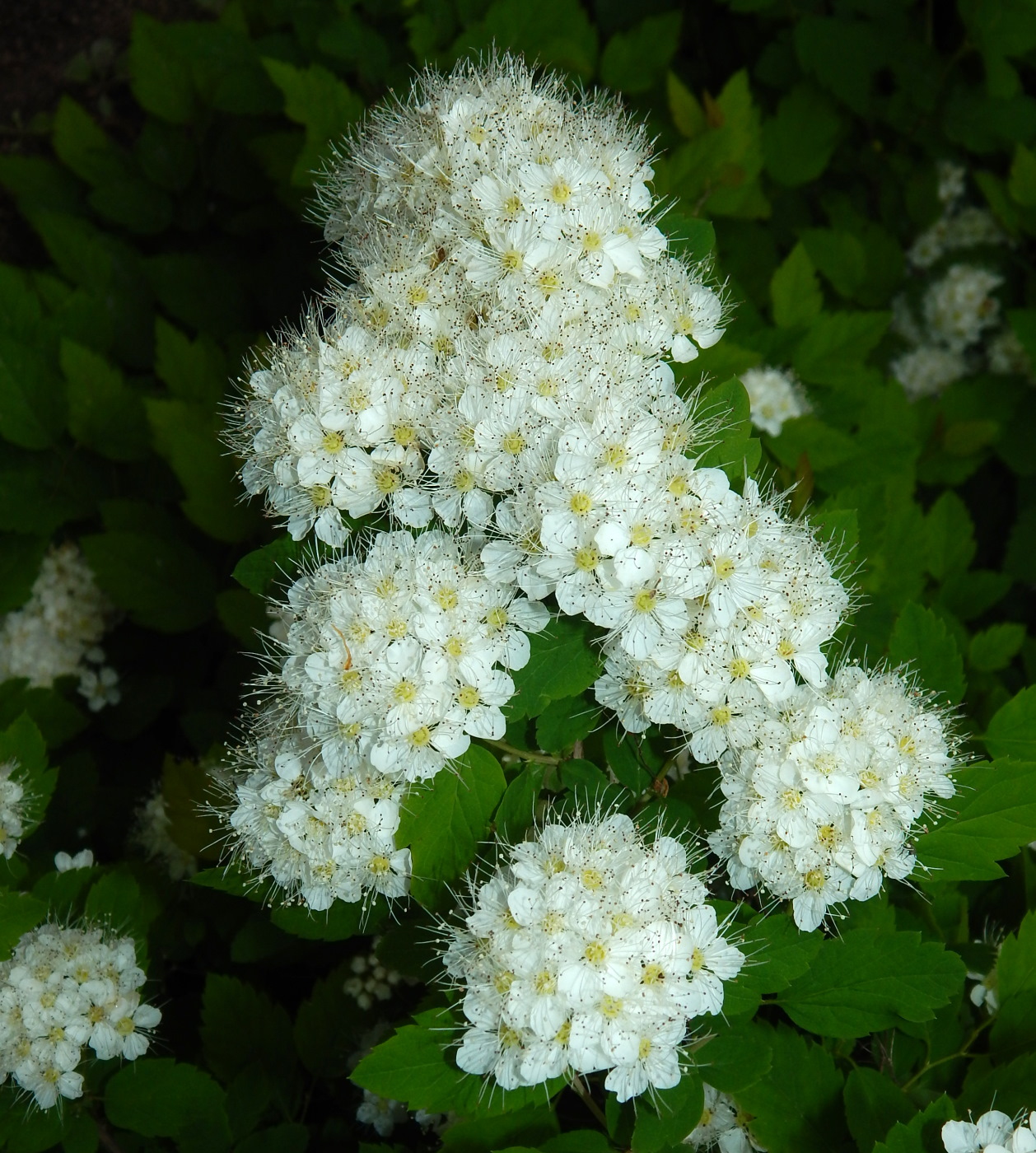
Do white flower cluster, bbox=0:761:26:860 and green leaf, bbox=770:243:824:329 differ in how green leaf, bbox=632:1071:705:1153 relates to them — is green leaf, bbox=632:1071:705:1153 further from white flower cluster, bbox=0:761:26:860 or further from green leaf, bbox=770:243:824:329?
green leaf, bbox=770:243:824:329

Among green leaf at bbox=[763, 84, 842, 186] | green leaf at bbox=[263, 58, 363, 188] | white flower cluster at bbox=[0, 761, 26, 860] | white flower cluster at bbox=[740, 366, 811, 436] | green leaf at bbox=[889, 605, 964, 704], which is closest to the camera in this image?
green leaf at bbox=[889, 605, 964, 704]

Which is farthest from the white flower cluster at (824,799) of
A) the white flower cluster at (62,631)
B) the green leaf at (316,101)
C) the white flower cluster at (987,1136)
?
the white flower cluster at (62,631)

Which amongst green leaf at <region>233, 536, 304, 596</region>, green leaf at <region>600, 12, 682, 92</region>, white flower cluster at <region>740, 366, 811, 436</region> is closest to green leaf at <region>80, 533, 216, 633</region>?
green leaf at <region>233, 536, 304, 596</region>

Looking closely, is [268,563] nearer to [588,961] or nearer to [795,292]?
[588,961]

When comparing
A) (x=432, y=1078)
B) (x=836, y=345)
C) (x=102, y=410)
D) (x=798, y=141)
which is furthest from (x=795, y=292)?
(x=432, y=1078)

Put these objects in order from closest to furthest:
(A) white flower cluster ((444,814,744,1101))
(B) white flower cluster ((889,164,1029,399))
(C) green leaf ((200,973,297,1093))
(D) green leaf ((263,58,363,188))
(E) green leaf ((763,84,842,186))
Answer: (A) white flower cluster ((444,814,744,1101)) → (C) green leaf ((200,973,297,1093)) → (D) green leaf ((263,58,363,188)) → (E) green leaf ((763,84,842,186)) → (B) white flower cluster ((889,164,1029,399))

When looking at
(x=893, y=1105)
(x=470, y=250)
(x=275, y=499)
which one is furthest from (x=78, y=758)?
(x=893, y=1105)

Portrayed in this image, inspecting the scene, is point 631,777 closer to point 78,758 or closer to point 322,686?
point 322,686
